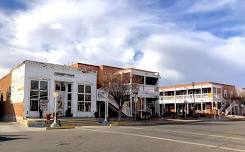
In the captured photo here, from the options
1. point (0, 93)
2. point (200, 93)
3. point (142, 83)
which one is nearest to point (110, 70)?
point (142, 83)

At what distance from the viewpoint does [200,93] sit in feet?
257

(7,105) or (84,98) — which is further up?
(84,98)

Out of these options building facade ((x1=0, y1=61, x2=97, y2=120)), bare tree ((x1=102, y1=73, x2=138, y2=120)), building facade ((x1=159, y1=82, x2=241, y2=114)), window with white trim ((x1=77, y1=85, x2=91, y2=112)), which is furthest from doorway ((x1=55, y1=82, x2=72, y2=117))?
building facade ((x1=159, y1=82, x2=241, y2=114))

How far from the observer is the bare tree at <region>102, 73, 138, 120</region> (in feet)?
149

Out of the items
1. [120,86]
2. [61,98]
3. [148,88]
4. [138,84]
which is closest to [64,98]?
[61,98]

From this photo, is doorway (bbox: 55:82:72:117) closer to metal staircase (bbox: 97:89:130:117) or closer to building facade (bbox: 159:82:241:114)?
metal staircase (bbox: 97:89:130:117)

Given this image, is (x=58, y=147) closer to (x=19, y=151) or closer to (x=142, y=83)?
(x=19, y=151)

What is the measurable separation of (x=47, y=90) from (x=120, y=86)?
30.4 ft

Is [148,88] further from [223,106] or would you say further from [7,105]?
[223,106]

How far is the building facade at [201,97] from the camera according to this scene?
248ft

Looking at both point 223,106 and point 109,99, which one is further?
point 223,106

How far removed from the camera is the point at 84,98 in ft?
148

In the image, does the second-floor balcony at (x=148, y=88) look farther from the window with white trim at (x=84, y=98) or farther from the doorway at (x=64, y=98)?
the doorway at (x=64, y=98)

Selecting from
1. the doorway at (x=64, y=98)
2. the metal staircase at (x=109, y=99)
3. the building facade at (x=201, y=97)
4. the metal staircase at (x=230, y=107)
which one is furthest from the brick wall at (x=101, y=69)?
the metal staircase at (x=230, y=107)
